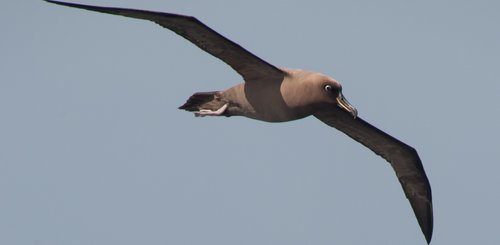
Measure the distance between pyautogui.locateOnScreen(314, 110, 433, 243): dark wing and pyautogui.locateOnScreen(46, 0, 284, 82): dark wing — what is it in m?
2.49

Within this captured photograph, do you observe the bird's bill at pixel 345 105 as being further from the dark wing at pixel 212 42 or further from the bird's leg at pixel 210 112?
the bird's leg at pixel 210 112

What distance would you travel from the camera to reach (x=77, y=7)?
15.2 metres

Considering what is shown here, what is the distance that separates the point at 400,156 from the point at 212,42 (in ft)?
17.3

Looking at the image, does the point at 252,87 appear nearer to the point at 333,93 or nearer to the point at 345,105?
the point at 333,93

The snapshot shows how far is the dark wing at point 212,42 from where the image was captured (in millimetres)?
15680

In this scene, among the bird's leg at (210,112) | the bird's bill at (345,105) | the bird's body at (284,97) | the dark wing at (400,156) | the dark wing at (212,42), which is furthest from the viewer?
the dark wing at (400,156)

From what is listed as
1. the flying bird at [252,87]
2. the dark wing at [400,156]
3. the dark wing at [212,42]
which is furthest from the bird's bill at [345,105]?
the dark wing at [400,156]

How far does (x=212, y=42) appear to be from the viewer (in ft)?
54.5

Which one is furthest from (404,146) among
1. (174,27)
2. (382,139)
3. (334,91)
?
(174,27)

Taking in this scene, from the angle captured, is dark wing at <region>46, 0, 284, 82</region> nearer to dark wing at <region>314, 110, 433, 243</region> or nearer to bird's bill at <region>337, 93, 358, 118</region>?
bird's bill at <region>337, 93, 358, 118</region>

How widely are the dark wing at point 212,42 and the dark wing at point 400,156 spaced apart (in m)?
2.49

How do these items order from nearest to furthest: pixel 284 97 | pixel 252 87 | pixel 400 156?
pixel 284 97 → pixel 252 87 → pixel 400 156

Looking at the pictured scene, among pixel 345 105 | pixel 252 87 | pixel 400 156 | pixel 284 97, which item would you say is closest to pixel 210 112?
pixel 252 87

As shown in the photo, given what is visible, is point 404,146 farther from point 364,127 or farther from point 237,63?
point 237,63
